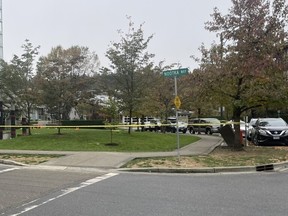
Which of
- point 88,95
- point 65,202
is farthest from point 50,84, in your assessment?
point 65,202

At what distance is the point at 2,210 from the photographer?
7055mm

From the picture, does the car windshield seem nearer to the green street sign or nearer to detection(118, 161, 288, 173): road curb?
detection(118, 161, 288, 173): road curb

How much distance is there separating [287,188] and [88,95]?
57.0 feet

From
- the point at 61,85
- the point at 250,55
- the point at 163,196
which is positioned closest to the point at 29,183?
the point at 163,196

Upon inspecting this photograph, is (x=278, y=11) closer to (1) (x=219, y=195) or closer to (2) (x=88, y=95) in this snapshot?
(1) (x=219, y=195)

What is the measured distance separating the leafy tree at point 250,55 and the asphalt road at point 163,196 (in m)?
6.05

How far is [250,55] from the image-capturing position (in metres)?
16.1

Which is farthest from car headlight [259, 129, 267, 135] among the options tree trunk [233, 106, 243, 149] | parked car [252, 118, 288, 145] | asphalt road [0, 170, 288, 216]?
asphalt road [0, 170, 288, 216]

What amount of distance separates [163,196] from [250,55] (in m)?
9.63

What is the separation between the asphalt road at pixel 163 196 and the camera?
6906 millimetres

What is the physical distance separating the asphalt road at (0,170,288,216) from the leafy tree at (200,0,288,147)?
605 cm

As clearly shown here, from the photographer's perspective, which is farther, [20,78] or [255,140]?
[20,78]

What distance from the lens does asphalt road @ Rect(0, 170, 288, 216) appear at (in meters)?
6.91

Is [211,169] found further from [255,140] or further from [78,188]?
[255,140]
